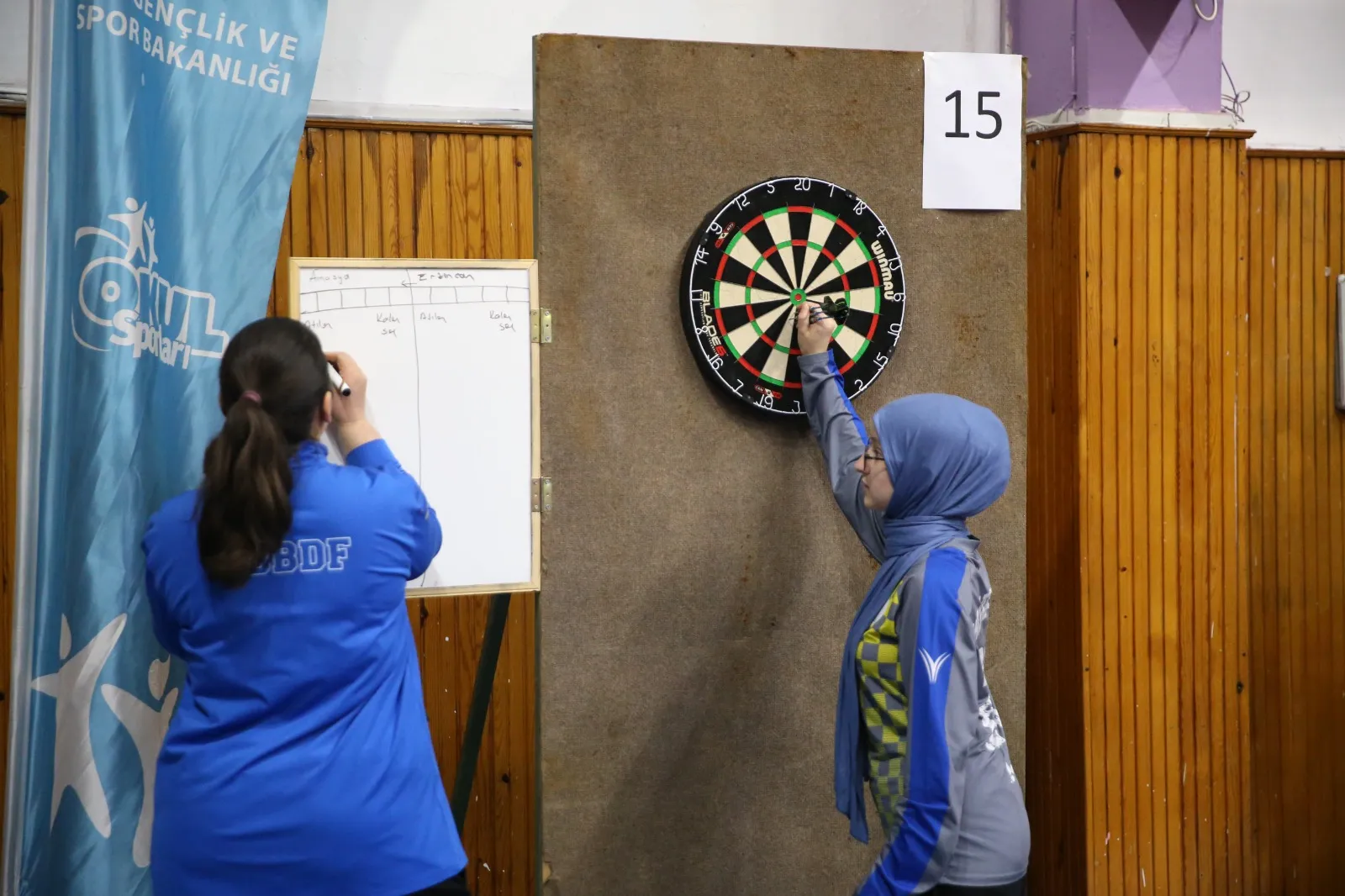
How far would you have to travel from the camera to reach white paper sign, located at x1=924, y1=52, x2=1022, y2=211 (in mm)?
2518

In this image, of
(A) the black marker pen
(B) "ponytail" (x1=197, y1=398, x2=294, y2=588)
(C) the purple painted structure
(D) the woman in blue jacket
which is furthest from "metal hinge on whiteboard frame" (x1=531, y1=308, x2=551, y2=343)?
(C) the purple painted structure

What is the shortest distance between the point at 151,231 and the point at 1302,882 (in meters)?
3.55

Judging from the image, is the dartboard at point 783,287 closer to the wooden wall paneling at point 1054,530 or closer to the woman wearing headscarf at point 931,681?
the woman wearing headscarf at point 931,681

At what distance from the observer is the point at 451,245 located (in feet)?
10.4

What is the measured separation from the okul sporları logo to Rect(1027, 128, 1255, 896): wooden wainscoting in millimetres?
2097

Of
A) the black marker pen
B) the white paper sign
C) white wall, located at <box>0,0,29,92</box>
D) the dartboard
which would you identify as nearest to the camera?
the black marker pen

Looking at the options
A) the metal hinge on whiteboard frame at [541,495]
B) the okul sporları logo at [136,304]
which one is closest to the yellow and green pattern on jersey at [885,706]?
the metal hinge on whiteboard frame at [541,495]

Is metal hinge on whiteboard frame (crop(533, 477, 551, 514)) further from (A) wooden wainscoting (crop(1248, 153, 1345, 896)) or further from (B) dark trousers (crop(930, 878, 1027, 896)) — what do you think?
(A) wooden wainscoting (crop(1248, 153, 1345, 896))

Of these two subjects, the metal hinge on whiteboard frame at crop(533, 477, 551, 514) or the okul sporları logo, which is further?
the metal hinge on whiteboard frame at crop(533, 477, 551, 514)

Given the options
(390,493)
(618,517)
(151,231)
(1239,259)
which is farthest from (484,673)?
(1239,259)

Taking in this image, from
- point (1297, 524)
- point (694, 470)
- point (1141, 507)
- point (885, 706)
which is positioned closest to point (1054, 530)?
point (1141, 507)

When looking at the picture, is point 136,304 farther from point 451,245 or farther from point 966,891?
point 966,891

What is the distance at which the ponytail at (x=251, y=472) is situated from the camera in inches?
61.1

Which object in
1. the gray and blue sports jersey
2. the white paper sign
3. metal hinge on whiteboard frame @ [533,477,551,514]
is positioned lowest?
the gray and blue sports jersey
